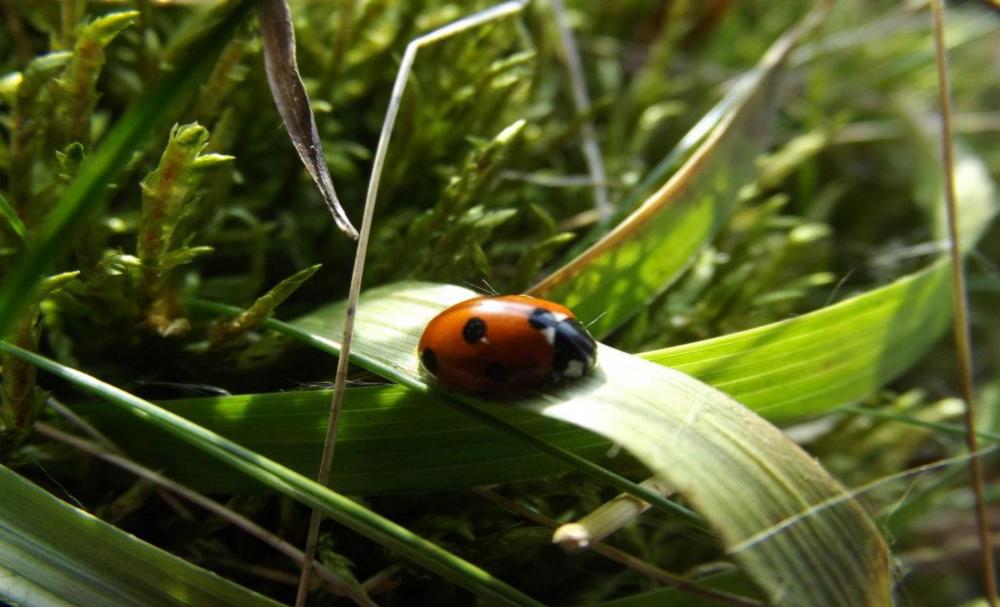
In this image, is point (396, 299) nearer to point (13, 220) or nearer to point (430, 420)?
point (430, 420)

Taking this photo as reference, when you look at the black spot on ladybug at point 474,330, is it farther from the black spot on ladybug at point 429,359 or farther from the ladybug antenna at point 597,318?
the ladybug antenna at point 597,318

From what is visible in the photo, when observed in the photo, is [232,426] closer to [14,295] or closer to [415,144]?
[14,295]

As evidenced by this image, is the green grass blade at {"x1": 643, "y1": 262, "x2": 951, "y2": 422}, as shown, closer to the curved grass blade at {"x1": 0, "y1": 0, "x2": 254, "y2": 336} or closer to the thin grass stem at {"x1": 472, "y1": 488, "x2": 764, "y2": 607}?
the thin grass stem at {"x1": 472, "y1": 488, "x2": 764, "y2": 607}

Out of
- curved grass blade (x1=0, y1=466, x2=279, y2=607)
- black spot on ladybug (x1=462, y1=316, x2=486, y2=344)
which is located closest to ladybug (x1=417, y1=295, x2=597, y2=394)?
black spot on ladybug (x1=462, y1=316, x2=486, y2=344)

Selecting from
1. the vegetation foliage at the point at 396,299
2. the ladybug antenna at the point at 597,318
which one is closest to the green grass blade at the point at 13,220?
the vegetation foliage at the point at 396,299

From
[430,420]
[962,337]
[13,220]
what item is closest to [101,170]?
[13,220]

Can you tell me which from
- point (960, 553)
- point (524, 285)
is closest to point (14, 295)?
point (524, 285)
